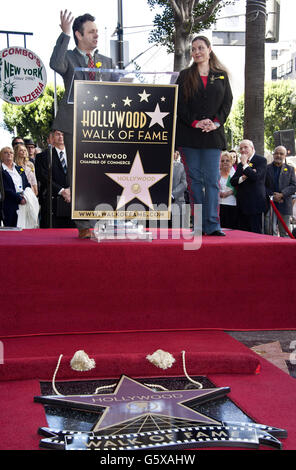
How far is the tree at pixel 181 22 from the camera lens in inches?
541

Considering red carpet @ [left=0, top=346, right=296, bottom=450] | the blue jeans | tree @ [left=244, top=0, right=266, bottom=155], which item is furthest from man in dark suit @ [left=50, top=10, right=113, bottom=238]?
tree @ [left=244, top=0, right=266, bottom=155]

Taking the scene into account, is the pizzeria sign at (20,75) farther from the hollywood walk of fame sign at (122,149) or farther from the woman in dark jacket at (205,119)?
the hollywood walk of fame sign at (122,149)

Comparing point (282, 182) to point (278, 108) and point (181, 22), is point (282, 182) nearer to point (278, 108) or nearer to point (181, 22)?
point (181, 22)

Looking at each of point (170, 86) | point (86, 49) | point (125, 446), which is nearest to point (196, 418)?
point (125, 446)

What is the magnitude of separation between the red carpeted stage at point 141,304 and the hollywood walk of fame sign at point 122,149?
290 mm

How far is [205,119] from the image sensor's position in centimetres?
443

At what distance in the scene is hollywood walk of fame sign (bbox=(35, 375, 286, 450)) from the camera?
208 centimetres

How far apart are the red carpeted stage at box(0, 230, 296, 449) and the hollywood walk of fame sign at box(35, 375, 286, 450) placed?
422 mm

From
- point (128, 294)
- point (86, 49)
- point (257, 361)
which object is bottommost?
point (257, 361)

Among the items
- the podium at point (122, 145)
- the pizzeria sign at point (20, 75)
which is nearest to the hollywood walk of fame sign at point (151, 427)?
the podium at point (122, 145)

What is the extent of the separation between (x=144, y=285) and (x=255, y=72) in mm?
7718

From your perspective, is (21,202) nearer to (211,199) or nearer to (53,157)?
(53,157)

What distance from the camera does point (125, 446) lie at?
2049 mm
